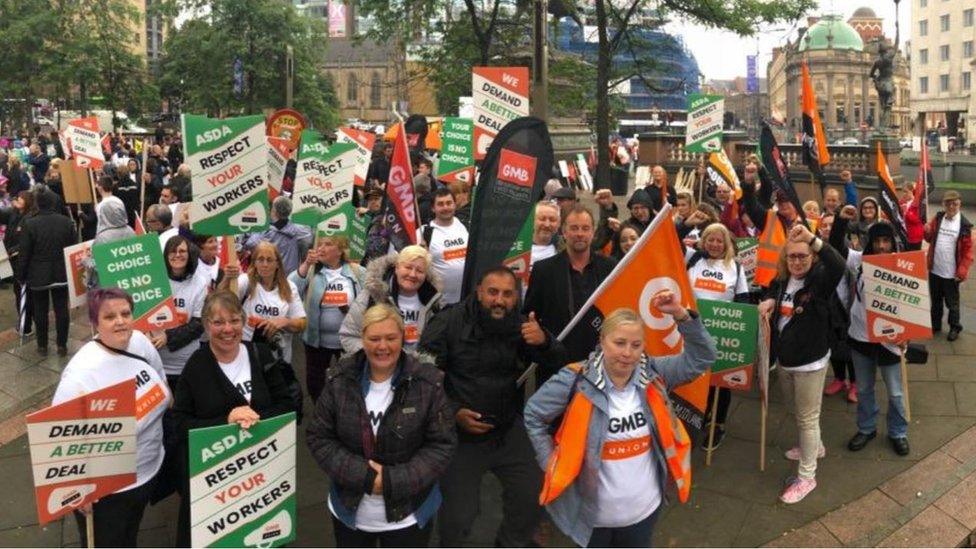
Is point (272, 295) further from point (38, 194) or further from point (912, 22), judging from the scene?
point (912, 22)

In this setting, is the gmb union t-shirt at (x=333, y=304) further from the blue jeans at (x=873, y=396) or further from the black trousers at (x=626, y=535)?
the blue jeans at (x=873, y=396)

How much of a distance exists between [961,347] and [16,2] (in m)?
38.5

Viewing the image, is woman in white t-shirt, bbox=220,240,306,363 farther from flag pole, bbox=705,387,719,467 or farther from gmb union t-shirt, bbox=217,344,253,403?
flag pole, bbox=705,387,719,467

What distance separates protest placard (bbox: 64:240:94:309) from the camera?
7.02m

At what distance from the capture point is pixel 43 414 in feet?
11.7

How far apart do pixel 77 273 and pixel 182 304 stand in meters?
1.78

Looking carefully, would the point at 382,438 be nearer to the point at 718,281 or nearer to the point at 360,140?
the point at 718,281

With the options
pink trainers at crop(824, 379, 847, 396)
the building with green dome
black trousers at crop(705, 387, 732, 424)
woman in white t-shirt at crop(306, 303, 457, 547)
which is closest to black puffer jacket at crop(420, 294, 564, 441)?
woman in white t-shirt at crop(306, 303, 457, 547)

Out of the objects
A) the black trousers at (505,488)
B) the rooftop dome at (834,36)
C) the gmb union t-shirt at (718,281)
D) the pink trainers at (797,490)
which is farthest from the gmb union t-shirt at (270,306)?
the rooftop dome at (834,36)

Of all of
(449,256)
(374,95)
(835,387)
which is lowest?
(835,387)

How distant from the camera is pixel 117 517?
13.4 feet

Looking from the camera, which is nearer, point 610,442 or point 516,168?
point 610,442

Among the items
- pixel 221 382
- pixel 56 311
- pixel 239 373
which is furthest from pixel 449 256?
pixel 56 311

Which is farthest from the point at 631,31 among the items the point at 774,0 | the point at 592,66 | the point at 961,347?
the point at 961,347
